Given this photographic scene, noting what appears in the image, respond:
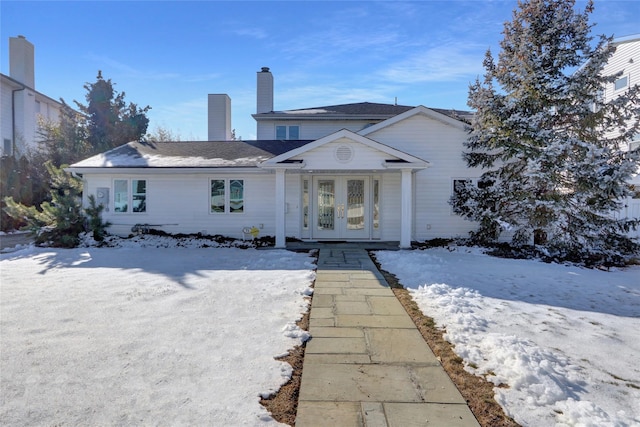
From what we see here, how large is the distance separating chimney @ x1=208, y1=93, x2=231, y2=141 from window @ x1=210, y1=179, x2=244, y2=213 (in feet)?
26.1

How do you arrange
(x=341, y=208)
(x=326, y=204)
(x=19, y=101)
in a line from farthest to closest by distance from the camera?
(x=19, y=101)
(x=326, y=204)
(x=341, y=208)

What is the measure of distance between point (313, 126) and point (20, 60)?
18584 mm

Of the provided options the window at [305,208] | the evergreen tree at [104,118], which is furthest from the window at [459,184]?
the evergreen tree at [104,118]

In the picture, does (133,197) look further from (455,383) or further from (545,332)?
(545,332)

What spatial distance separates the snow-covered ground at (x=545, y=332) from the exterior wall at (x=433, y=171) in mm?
3788

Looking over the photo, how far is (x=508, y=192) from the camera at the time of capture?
33.6ft

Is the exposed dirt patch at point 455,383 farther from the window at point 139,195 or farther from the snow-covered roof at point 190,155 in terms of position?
the window at point 139,195

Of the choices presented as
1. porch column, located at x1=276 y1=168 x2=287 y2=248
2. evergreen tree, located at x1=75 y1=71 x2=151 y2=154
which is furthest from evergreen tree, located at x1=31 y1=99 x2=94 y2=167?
porch column, located at x1=276 y1=168 x2=287 y2=248

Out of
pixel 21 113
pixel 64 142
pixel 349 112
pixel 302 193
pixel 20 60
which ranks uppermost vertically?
pixel 20 60

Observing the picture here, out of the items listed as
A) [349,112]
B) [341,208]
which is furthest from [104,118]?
[341,208]

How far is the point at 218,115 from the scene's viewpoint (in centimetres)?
1936

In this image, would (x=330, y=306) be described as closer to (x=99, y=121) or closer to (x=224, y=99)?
(x=224, y=99)

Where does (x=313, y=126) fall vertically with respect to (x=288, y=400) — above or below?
above

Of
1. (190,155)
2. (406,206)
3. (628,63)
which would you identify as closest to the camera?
(406,206)
